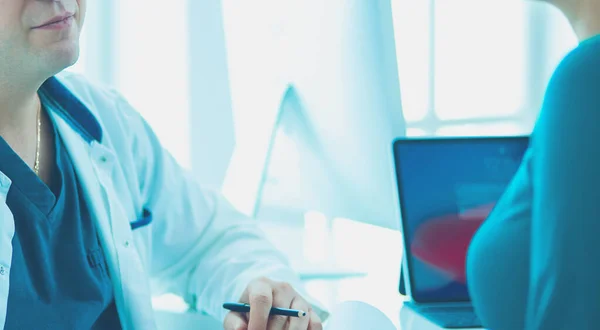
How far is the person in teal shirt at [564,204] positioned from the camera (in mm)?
358

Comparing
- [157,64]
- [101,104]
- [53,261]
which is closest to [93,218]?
[53,261]

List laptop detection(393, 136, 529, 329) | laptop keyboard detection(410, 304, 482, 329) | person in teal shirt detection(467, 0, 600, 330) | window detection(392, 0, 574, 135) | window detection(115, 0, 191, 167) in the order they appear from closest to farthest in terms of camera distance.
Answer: person in teal shirt detection(467, 0, 600, 330), laptop keyboard detection(410, 304, 482, 329), laptop detection(393, 136, 529, 329), window detection(392, 0, 574, 135), window detection(115, 0, 191, 167)

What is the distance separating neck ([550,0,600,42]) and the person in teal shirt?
0.29m

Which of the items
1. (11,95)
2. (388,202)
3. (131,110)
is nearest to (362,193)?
(388,202)

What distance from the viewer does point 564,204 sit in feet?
1.20

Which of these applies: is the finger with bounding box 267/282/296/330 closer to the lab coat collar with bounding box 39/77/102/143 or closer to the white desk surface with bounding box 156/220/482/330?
the white desk surface with bounding box 156/220/482/330

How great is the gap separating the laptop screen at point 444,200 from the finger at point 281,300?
20 cm

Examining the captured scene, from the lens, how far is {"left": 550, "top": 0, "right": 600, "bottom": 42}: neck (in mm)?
634

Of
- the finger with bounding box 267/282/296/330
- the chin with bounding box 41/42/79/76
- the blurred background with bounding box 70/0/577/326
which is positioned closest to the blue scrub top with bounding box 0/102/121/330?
the chin with bounding box 41/42/79/76

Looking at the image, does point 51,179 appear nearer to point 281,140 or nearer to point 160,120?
point 281,140

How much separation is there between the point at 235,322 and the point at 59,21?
1.33 feet

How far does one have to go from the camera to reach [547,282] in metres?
0.38

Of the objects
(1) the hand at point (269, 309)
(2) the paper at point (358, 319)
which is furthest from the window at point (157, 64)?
(2) the paper at point (358, 319)

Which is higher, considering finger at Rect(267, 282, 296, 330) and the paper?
the paper
